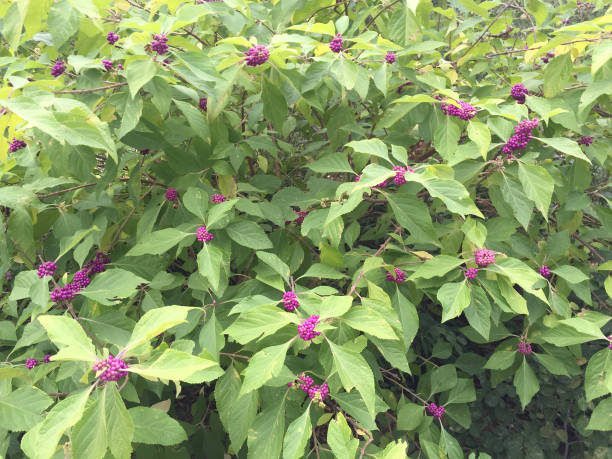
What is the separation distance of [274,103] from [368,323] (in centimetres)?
88

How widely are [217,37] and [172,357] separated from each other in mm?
1733

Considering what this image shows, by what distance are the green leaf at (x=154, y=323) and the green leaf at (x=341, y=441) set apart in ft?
1.58

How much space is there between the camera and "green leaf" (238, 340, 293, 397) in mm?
1059

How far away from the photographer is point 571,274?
1.75 metres

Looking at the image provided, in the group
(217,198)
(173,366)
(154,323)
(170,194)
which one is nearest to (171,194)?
A: (170,194)

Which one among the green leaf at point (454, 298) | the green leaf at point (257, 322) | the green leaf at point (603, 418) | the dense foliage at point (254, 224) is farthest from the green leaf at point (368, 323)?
the green leaf at point (603, 418)

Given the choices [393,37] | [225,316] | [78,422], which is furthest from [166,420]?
[393,37]

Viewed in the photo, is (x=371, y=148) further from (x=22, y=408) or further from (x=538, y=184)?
(x=22, y=408)

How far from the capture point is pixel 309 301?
1.32 m

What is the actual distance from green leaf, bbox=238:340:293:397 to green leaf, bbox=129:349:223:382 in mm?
162

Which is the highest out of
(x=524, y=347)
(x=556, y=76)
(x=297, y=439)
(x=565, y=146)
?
(x=556, y=76)

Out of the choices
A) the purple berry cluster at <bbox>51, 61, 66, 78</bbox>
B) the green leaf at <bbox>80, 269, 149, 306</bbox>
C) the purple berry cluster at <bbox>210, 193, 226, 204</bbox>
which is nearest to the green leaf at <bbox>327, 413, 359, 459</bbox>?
the green leaf at <bbox>80, 269, 149, 306</bbox>

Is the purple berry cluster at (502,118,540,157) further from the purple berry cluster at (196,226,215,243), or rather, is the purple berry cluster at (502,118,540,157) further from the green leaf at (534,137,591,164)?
the purple berry cluster at (196,226,215,243)

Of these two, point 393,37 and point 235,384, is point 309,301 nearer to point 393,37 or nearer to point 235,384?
point 235,384
